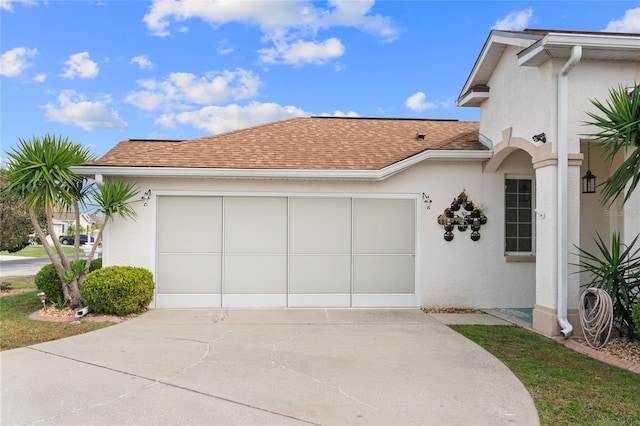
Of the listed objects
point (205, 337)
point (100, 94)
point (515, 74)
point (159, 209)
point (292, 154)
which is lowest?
point (205, 337)

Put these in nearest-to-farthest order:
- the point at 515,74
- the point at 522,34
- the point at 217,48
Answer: the point at 522,34 → the point at 515,74 → the point at 217,48

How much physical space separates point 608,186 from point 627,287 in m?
1.61

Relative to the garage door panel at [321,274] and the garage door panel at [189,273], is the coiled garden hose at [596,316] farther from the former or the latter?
the garage door panel at [189,273]

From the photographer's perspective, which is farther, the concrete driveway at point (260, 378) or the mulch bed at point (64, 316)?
the mulch bed at point (64, 316)

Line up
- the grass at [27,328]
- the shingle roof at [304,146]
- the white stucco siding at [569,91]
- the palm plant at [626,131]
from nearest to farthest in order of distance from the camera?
the palm plant at [626,131], the grass at [27,328], the white stucco siding at [569,91], the shingle roof at [304,146]

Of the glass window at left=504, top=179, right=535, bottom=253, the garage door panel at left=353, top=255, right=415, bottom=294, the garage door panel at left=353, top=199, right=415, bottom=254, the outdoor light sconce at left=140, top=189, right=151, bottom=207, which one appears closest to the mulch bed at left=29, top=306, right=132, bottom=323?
the outdoor light sconce at left=140, top=189, right=151, bottom=207

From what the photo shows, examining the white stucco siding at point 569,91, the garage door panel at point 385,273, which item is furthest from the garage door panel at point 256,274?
the white stucco siding at point 569,91

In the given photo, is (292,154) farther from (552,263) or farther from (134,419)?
(134,419)

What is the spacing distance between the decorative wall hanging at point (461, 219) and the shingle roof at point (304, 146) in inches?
48.7

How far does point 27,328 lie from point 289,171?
5.65 m

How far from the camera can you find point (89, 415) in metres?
3.97

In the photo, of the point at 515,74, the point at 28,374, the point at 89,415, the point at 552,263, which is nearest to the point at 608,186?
the point at 552,263

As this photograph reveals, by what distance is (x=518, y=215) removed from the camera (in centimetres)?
991

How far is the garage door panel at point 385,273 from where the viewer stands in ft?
31.9
